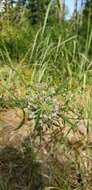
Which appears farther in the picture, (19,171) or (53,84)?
(53,84)

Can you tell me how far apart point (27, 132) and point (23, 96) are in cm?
29

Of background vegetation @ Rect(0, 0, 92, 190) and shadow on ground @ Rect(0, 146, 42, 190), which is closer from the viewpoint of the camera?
background vegetation @ Rect(0, 0, 92, 190)

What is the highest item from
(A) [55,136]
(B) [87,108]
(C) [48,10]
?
(C) [48,10]

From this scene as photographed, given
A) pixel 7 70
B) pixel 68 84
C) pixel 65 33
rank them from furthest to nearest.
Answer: pixel 7 70, pixel 68 84, pixel 65 33

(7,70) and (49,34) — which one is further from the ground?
(49,34)

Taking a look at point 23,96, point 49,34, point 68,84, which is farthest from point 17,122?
point 49,34

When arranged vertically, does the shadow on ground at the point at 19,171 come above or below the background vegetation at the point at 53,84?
below

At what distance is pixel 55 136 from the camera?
3.27 metres

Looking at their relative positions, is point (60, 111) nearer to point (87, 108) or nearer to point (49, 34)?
point (87, 108)

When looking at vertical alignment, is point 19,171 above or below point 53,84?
below

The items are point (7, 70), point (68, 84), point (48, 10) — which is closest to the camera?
point (48, 10)

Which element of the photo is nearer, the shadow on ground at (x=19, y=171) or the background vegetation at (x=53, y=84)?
the background vegetation at (x=53, y=84)

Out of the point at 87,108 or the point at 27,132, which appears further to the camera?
the point at 27,132

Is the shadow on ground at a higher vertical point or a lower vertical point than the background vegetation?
lower
